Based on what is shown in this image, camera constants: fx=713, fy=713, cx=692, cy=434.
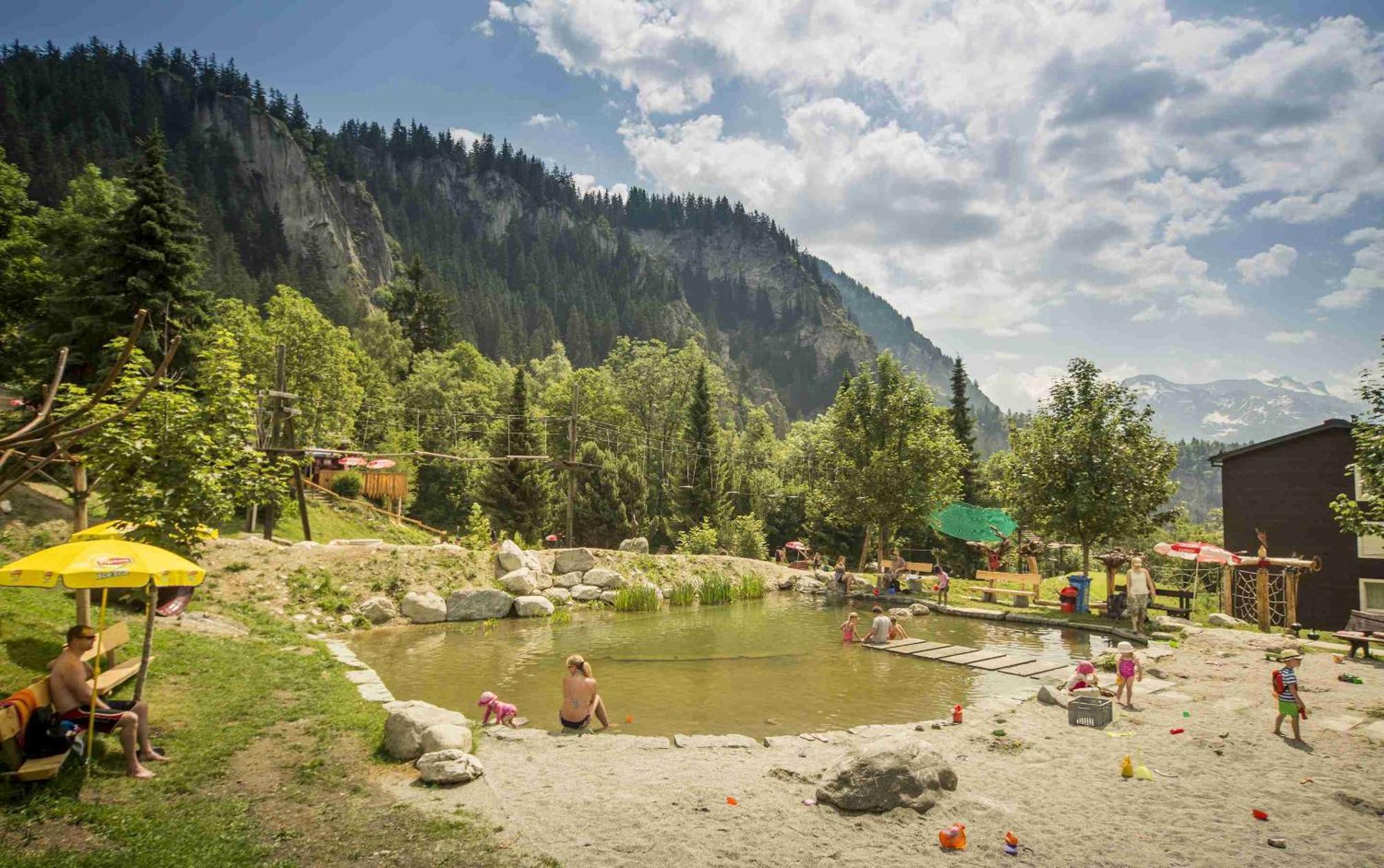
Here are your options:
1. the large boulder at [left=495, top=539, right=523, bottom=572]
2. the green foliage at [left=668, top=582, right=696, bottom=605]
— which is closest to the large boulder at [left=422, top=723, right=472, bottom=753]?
the large boulder at [left=495, top=539, right=523, bottom=572]

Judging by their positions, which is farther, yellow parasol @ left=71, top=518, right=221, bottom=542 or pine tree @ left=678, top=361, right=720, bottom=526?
pine tree @ left=678, top=361, right=720, bottom=526

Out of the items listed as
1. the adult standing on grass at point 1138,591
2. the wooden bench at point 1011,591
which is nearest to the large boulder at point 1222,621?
the adult standing on grass at point 1138,591

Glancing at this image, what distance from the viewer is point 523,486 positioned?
41.2m

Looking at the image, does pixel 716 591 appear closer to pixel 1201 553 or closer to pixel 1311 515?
pixel 1201 553

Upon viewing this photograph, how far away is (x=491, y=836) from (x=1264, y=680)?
14.5m

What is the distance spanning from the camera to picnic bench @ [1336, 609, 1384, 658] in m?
14.9

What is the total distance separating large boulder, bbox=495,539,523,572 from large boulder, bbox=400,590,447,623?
326 cm

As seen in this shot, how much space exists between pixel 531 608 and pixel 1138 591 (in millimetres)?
17815

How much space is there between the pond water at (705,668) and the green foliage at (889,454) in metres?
10.1

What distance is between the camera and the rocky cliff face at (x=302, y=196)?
110 m

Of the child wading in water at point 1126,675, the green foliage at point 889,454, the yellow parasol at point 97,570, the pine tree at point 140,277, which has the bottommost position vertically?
the child wading in water at point 1126,675

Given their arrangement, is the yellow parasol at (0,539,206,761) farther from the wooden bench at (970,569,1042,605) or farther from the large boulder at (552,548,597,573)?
the wooden bench at (970,569,1042,605)

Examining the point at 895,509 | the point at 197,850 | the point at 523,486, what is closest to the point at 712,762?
the point at 197,850

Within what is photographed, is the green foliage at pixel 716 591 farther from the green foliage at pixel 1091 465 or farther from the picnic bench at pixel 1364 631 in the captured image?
the picnic bench at pixel 1364 631
